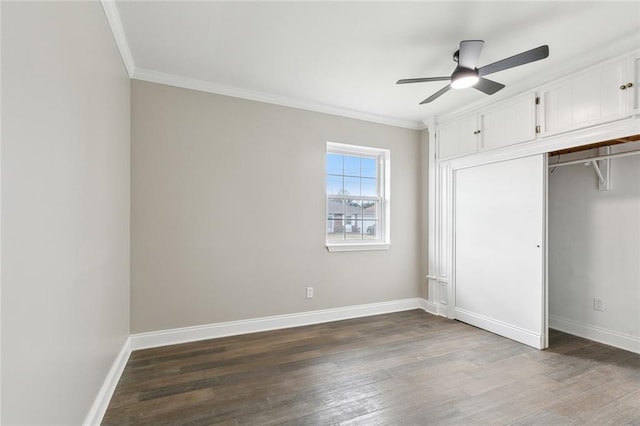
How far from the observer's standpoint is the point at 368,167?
4184 millimetres

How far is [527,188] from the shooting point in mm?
3055

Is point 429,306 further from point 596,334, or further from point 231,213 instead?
point 231,213

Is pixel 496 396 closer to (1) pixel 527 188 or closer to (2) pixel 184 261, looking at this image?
(1) pixel 527 188

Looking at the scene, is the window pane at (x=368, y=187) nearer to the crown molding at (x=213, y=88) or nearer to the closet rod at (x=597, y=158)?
the crown molding at (x=213, y=88)

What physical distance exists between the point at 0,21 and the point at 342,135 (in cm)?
322

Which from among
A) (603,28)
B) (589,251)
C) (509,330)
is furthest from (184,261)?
(589,251)

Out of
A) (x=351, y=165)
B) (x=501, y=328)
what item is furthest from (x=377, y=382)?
(x=351, y=165)

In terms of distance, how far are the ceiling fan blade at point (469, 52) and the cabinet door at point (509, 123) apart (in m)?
1.13

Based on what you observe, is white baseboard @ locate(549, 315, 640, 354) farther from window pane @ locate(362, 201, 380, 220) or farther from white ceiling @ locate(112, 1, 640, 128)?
white ceiling @ locate(112, 1, 640, 128)

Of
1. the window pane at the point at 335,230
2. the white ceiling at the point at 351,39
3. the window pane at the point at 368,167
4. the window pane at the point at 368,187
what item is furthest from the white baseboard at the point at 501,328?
the white ceiling at the point at 351,39

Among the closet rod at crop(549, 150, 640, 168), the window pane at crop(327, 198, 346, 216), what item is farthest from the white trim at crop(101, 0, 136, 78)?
the closet rod at crop(549, 150, 640, 168)

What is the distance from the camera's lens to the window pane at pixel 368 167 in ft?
13.6

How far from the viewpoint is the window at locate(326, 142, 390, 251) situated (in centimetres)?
389

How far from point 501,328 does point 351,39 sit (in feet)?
10.5
